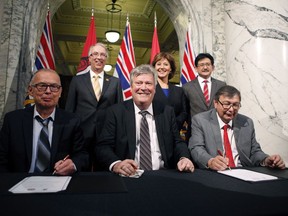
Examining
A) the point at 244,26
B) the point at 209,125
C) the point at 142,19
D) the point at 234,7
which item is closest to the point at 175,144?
the point at 209,125

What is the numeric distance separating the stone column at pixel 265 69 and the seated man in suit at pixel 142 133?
84.0 inches

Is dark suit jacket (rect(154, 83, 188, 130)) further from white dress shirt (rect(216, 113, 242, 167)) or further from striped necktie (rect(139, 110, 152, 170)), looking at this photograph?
striped necktie (rect(139, 110, 152, 170))

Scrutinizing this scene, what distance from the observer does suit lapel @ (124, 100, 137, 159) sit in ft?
6.66

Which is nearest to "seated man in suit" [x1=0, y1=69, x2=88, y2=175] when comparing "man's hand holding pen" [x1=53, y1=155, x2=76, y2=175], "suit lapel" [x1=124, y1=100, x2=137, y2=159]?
"man's hand holding pen" [x1=53, y1=155, x2=76, y2=175]

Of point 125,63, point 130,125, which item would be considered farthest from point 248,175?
point 125,63

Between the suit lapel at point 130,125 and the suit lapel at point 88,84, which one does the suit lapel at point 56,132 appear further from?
the suit lapel at point 88,84

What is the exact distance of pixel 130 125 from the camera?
2.12 m

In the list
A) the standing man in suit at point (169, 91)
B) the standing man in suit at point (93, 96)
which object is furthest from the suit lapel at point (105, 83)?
the standing man in suit at point (169, 91)

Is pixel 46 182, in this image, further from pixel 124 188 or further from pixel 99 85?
pixel 99 85

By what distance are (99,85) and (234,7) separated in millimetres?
2783

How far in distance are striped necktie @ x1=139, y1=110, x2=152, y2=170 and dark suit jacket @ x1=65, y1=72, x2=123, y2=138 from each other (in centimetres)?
96

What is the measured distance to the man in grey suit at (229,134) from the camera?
227cm

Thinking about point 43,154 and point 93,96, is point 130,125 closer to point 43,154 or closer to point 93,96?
point 43,154

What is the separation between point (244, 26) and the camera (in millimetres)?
4113
